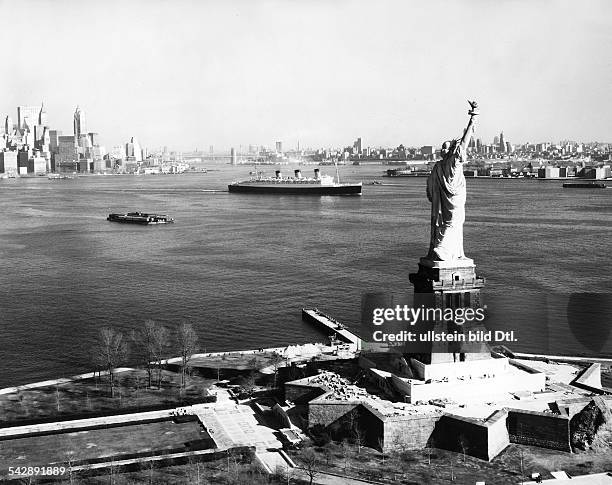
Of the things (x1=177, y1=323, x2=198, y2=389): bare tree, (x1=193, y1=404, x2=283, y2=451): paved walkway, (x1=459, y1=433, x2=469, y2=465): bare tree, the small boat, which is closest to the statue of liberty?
(x1=459, y1=433, x2=469, y2=465): bare tree

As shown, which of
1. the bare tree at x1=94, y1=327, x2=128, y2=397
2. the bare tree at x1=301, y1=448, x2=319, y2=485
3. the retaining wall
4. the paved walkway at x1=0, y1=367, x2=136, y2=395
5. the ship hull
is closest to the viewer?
the bare tree at x1=301, y1=448, x2=319, y2=485

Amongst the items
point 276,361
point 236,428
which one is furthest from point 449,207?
point 276,361

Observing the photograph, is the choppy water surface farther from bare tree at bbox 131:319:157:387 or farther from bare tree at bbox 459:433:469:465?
bare tree at bbox 459:433:469:465

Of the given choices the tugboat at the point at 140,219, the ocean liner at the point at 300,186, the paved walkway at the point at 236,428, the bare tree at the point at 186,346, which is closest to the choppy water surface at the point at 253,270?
the tugboat at the point at 140,219

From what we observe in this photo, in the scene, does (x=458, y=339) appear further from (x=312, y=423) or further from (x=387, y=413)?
(x=312, y=423)

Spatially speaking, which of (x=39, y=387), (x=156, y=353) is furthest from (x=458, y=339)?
(x=39, y=387)

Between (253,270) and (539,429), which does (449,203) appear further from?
(253,270)
